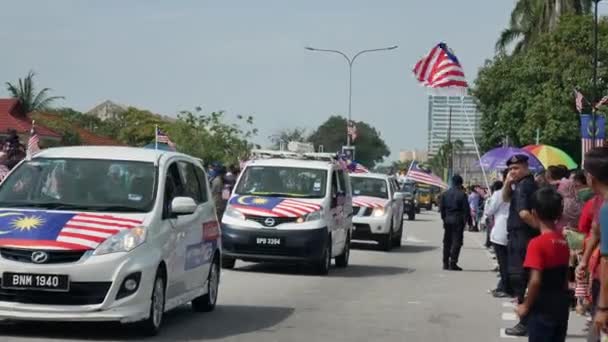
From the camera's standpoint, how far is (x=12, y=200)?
12.2 metres

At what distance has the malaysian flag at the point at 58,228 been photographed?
11062mm

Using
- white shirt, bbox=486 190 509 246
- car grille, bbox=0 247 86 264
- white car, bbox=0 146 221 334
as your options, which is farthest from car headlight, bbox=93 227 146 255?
white shirt, bbox=486 190 509 246

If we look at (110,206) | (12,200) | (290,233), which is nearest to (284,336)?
(110,206)

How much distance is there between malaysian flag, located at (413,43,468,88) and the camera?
32.2 metres

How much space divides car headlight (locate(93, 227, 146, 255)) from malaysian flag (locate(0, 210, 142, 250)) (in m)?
0.04

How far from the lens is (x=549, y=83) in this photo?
6322 cm

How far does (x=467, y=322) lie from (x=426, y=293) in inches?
144

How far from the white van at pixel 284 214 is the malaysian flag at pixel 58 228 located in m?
8.74

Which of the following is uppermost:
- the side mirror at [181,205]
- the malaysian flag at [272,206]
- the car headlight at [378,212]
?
the side mirror at [181,205]

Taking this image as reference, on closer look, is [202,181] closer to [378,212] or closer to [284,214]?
[284,214]

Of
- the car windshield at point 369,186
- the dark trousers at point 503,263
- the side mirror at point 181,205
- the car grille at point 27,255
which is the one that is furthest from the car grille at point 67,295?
the car windshield at point 369,186

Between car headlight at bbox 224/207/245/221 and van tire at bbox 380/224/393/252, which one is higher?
car headlight at bbox 224/207/245/221

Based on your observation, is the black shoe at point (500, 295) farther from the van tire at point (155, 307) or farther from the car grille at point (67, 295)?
the car grille at point (67, 295)

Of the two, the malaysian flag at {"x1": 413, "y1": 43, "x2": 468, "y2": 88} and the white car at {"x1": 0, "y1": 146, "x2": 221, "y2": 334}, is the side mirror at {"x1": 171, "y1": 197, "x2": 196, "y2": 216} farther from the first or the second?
the malaysian flag at {"x1": 413, "y1": 43, "x2": 468, "y2": 88}
